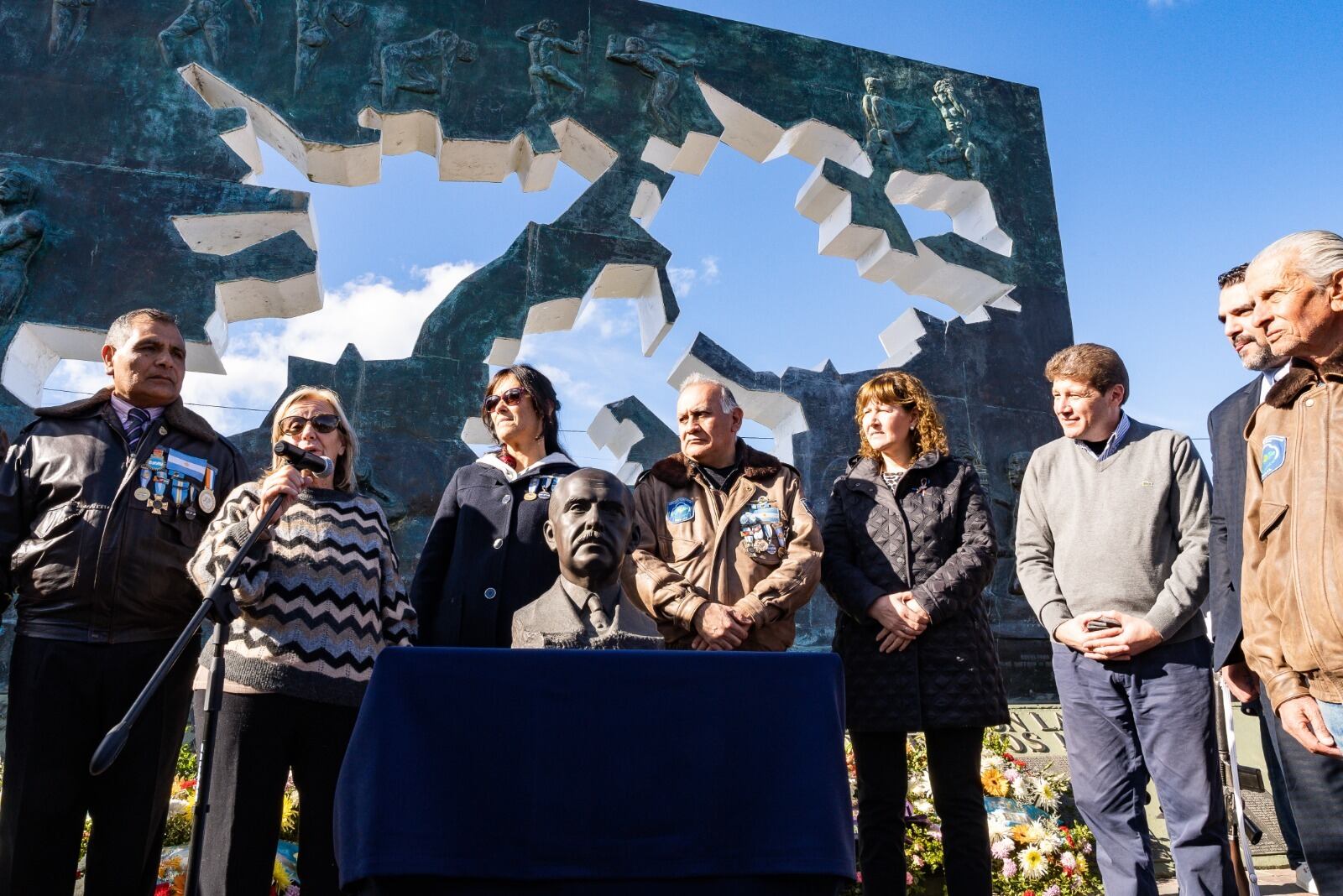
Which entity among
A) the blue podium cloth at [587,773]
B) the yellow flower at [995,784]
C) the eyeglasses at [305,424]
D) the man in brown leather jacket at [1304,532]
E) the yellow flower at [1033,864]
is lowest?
the yellow flower at [1033,864]

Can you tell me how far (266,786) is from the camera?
2479 mm

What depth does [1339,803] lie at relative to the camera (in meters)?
2.03

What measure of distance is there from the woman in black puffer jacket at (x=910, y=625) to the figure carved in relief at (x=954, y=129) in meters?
4.30

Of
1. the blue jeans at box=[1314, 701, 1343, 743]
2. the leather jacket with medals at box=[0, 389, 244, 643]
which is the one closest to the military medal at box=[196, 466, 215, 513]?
the leather jacket with medals at box=[0, 389, 244, 643]

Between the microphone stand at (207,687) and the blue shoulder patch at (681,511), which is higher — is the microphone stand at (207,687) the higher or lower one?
the lower one

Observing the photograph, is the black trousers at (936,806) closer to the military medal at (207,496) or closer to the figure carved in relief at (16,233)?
the military medal at (207,496)

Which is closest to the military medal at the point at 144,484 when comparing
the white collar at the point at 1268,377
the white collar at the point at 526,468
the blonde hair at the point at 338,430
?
the blonde hair at the point at 338,430

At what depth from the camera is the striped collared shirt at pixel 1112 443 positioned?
3305 mm

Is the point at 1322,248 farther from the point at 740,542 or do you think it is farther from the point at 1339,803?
the point at 740,542

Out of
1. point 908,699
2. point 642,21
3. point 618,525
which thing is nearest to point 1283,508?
point 908,699

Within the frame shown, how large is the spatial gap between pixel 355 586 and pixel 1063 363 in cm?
242

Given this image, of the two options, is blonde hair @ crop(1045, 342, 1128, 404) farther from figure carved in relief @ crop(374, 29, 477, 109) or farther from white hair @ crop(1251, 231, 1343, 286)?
figure carved in relief @ crop(374, 29, 477, 109)

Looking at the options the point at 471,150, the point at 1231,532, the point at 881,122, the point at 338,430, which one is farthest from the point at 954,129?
the point at 338,430

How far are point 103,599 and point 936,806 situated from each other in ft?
8.28
